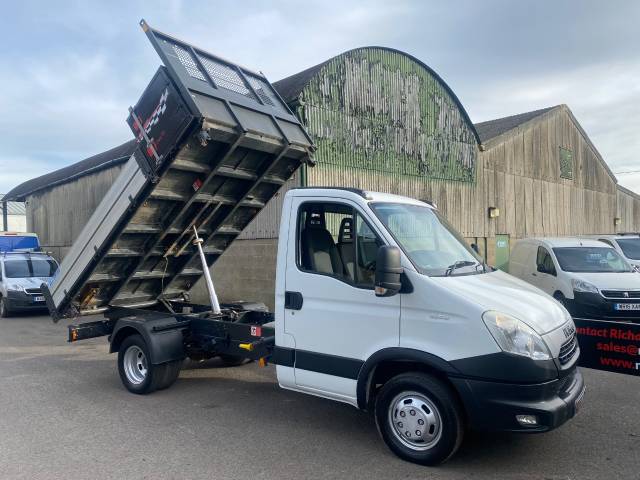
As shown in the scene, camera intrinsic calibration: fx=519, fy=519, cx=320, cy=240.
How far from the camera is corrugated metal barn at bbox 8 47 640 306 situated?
13.1 m

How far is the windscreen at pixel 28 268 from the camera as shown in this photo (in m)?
15.4

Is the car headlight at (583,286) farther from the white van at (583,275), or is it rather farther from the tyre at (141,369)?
the tyre at (141,369)

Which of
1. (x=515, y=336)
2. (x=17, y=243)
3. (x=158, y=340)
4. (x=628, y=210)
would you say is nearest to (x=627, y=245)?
(x=515, y=336)

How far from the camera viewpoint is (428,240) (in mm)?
4988

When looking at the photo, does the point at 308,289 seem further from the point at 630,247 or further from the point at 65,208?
the point at 65,208

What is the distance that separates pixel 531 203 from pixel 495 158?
342 centimetres

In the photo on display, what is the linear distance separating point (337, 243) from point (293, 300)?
0.74 metres

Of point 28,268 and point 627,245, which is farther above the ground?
point 627,245

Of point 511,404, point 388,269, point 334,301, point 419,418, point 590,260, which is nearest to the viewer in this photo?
point 511,404

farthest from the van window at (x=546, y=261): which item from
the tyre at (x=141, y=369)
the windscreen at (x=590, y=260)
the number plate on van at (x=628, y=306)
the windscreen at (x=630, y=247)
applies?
the tyre at (x=141, y=369)

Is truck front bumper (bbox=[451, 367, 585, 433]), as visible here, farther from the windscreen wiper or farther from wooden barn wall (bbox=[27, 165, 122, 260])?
wooden barn wall (bbox=[27, 165, 122, 260])

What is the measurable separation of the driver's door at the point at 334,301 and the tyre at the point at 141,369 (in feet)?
7.11

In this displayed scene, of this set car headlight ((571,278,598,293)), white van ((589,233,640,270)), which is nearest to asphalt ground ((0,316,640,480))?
car headlight ((571,278,598,293))

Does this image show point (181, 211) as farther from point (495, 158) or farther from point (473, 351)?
point (495, 158)
